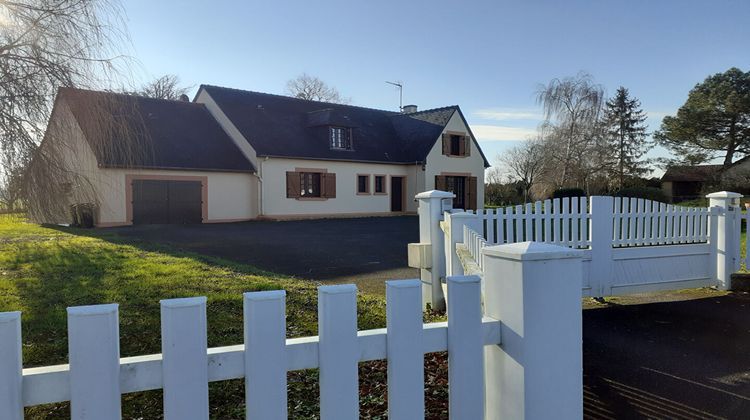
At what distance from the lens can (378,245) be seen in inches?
502

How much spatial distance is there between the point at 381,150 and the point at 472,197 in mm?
6763

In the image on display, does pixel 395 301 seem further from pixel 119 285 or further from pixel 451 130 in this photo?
pixel 451 130

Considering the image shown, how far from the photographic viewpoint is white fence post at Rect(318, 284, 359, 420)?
4.74 feet

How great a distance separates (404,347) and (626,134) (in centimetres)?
4485

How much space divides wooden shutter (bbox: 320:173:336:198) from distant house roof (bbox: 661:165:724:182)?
25246 mm

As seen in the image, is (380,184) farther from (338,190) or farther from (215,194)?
(215,194)

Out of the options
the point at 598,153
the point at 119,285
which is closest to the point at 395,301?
the point at 119,285

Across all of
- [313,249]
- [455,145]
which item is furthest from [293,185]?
[313,249]

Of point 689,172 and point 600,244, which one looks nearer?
point 600,244

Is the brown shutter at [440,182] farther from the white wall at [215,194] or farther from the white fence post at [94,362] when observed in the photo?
the white fence post at [94,362]

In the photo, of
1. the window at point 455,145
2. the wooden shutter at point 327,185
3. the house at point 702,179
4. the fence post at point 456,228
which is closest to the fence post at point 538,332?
the fence post at point 456,228

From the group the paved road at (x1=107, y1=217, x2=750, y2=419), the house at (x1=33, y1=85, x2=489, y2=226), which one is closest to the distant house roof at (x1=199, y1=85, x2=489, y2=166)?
the house at (x1=33, y1=85, x2=489, y2=226)

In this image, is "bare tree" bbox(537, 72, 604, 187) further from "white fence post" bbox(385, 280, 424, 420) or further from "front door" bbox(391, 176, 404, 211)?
"white fence post" bbox(385, 280, 424, 420)

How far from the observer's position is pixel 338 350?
1.46 m
